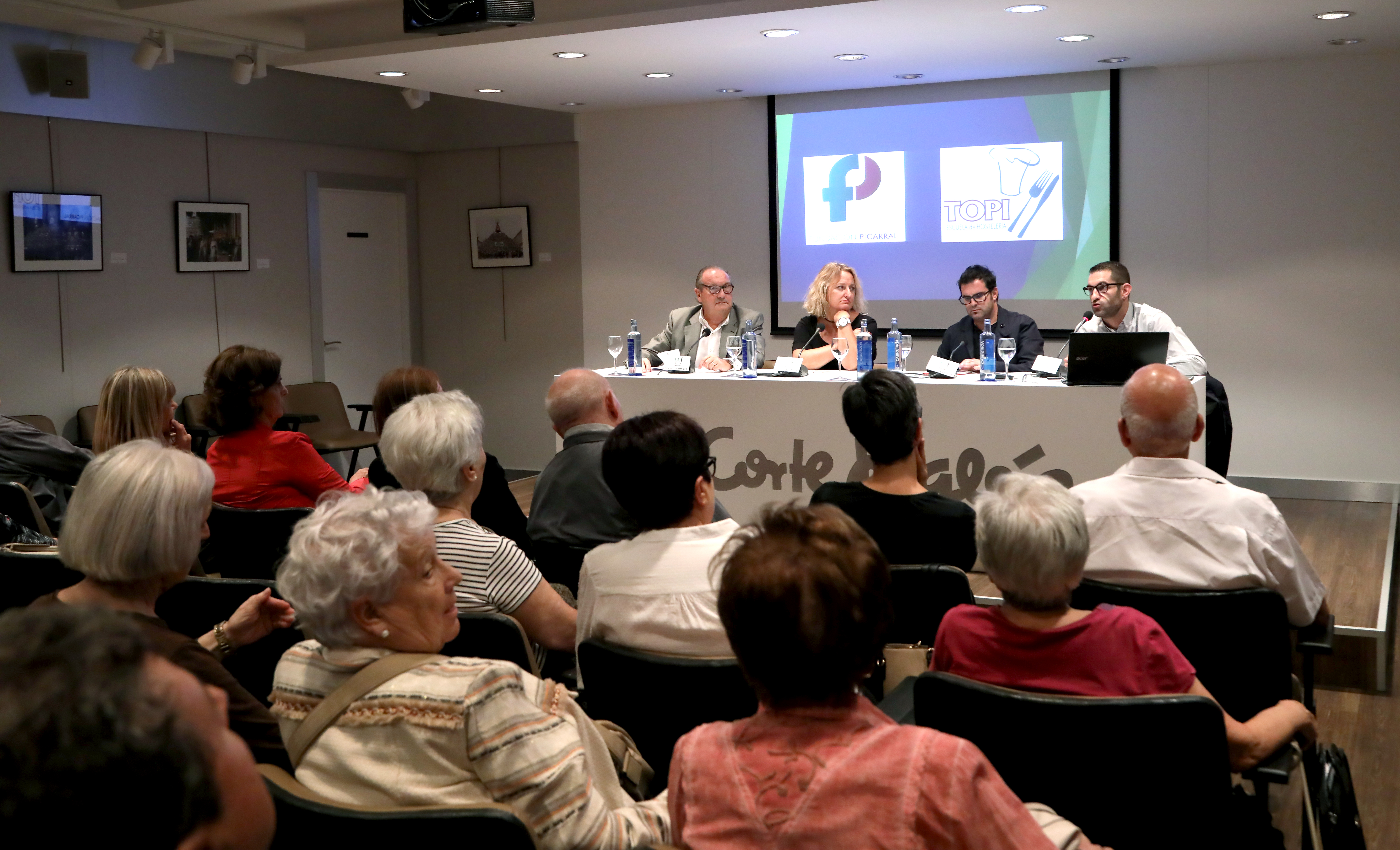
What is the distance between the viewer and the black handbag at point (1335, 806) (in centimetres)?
206

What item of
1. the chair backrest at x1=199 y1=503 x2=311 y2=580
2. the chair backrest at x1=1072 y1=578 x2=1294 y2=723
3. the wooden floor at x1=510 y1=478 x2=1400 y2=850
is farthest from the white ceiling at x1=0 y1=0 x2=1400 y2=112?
the chair backrest at x1=1072 y1=578 x2=1294 y2=723

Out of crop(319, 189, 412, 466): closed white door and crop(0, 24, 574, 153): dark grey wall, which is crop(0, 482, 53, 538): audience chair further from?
crop(319, 189, 412, 466): closed white door

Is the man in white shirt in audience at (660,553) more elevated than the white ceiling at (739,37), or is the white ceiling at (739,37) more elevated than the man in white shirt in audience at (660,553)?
the white ceiling at (739,37)

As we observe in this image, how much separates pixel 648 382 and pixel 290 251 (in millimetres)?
4020

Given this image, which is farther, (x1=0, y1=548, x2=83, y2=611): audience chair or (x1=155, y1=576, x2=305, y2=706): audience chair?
(x1=0, y1=548, x2=83, y2=611): audience chair

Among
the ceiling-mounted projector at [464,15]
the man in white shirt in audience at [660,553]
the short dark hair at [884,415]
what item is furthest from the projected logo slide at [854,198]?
the man in white shirt in audience at [660,553]

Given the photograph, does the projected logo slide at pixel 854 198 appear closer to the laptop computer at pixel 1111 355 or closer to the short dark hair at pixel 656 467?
the laptop computer at pixel 1111 355

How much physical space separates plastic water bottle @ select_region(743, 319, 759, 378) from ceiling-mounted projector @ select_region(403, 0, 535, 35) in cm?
177

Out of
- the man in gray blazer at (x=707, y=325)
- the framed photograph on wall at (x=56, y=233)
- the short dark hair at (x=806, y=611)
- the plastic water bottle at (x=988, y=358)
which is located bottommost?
the short dark hair at (x=806, y=611)

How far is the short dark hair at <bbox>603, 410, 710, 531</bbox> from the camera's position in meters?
2.31

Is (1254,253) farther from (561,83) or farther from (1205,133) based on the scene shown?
(561,83)

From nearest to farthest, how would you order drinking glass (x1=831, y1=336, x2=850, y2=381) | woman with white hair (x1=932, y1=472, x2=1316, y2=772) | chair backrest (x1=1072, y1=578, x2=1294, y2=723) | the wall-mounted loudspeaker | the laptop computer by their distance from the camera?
woman with white hair (x1=932, y1=472, x2=1316, y2=772) → chair backrest (x1=1072, y1=578, x2=1294, y2=723) → the laptop computer → drinking glass (x1=831, y1=336, x2=850, y2=381) → the wall-mounted loudspeaker

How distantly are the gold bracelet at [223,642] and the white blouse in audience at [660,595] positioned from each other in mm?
675

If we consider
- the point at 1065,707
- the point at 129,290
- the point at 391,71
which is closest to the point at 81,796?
the point at 1065,707
